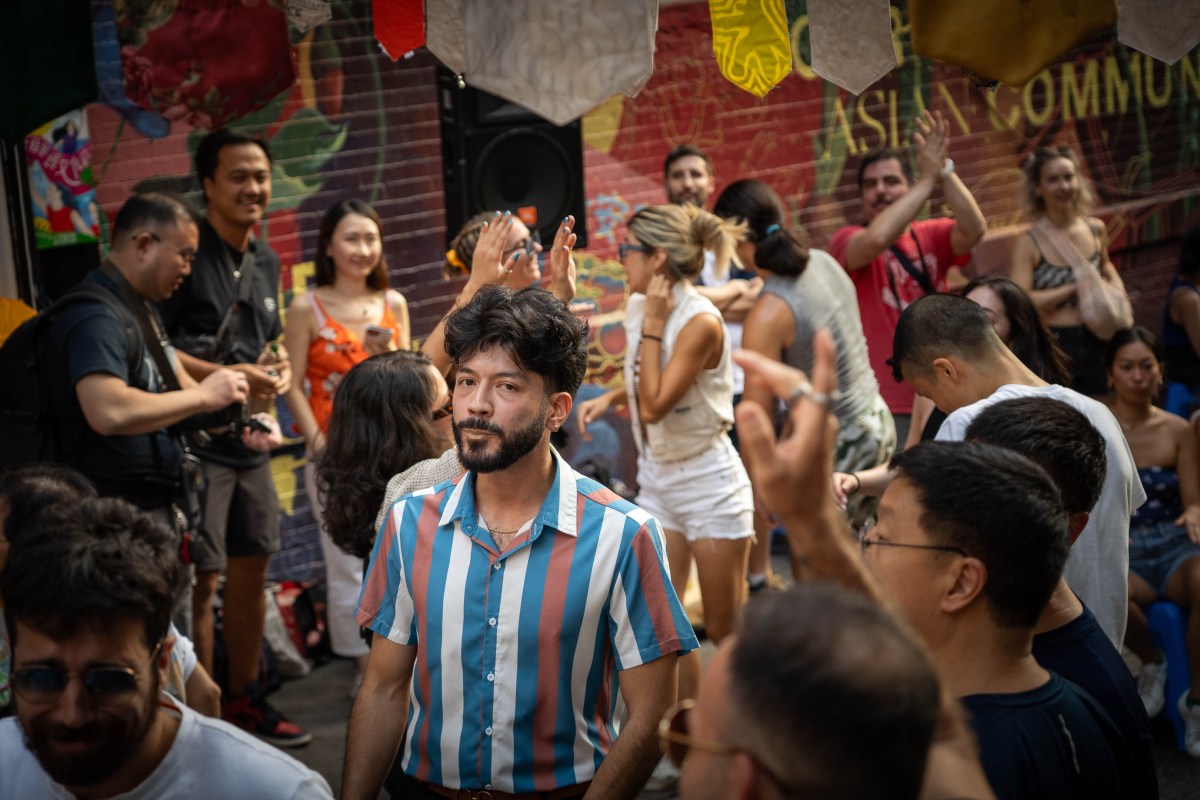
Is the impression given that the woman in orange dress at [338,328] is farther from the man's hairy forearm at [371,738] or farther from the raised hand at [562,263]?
the man's hairy forearm at [371,738]

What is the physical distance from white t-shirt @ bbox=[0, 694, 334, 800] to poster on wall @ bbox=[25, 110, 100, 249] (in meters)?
3.90

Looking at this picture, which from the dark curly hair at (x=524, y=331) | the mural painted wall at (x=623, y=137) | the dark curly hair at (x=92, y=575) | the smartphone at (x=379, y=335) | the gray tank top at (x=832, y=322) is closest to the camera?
the dark curly hair at (x=92, y=575)

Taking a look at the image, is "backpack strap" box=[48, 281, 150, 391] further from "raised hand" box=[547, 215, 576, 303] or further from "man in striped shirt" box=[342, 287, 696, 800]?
"man in striped shirt" box=[342, 287, 696, 800]

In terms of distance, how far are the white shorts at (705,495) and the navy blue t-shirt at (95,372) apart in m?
1.94

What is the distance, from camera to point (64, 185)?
5.82m

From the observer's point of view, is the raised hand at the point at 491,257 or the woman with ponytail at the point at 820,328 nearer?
the raised hand at the point at 491,257

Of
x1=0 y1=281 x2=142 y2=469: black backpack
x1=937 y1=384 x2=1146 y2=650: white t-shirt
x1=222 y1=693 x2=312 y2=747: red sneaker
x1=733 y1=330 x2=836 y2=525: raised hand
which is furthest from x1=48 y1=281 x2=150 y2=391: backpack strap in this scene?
x1=733 y1=330 x2=836 y2=525: raised hand

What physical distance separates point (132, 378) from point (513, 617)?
2324 mm

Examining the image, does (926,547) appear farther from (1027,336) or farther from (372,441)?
(1027,336)

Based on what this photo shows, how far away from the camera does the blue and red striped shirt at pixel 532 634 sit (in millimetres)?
2822

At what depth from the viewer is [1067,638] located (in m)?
2.75

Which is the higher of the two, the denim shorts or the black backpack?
the black backpack

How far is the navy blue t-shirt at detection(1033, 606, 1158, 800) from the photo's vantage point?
2.60 m

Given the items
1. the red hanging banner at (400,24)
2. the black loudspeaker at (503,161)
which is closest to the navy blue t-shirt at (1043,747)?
the red hanging banner at (400,24)
